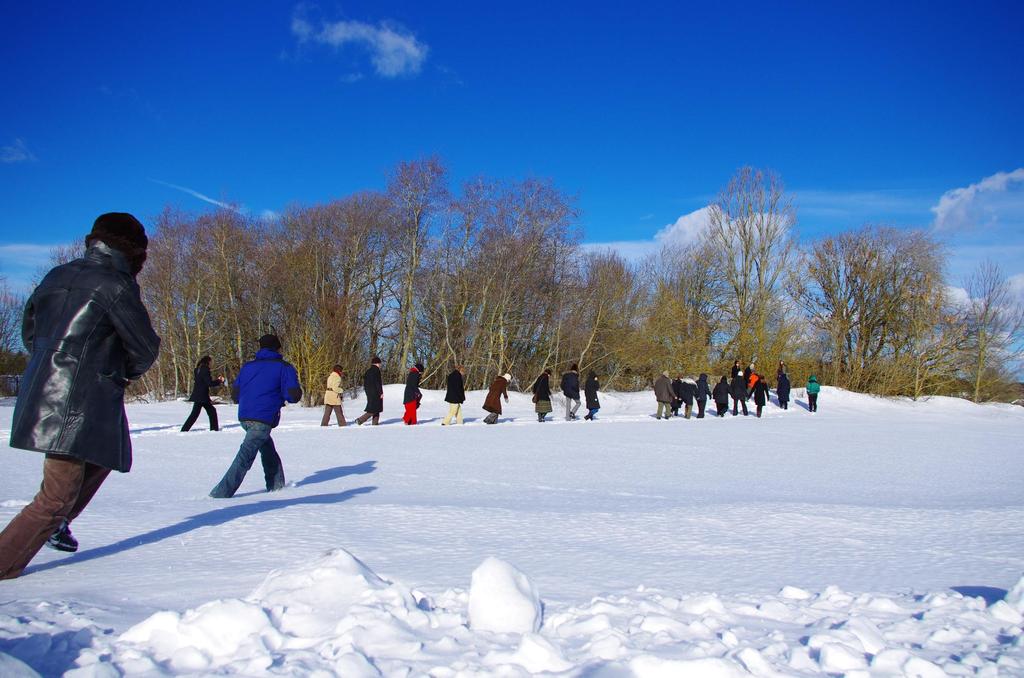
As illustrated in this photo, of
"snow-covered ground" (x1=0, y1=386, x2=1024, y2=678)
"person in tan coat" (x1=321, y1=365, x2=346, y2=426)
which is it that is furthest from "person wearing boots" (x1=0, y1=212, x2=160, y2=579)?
"person in tan coat" (x1=321, y1=365, x2=346, y2=426)

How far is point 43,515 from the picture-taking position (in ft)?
11.0

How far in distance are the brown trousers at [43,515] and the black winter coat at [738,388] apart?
2627cm

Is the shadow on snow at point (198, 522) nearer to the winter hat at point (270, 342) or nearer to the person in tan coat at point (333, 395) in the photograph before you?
the winter hat at point (270, 342)

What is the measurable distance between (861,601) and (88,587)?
3453 millimetres

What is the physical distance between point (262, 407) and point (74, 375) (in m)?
3.42

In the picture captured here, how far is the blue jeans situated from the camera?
6.46 m

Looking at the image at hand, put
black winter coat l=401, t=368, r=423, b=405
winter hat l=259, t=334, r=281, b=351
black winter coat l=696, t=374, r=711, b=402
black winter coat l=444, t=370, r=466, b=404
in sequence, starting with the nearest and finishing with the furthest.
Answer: winter hat l=259, t=334, r=281, b=351 → black winter coat l=401, t=368, r=423, b=405 → black winter coat l=444, t=370, r=466, b=404 → black winter coat l=696, t=374, r=711, b=402

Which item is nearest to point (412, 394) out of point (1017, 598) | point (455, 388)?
point (455, 388)

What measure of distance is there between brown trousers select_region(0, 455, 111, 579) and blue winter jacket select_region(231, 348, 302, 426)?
10.5 feet

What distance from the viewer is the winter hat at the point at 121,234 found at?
3600mm

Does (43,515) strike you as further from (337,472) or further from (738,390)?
(738,390)

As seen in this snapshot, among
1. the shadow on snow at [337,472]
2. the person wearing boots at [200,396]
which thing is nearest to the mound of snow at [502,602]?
the shadow on snow at [337,472]

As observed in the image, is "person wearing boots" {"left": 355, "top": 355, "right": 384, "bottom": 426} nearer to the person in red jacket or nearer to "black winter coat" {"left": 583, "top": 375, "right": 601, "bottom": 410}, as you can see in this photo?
the person in red jacket

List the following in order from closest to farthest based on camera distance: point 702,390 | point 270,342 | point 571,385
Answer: point 270,342
point 571,385
point 702,390
